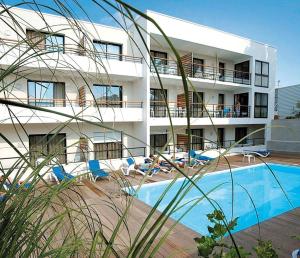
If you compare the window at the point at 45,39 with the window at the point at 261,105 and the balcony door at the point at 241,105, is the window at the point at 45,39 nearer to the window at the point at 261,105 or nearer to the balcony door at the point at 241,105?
the balcony door at the point at 241,105

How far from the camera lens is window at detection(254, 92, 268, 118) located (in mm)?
17672

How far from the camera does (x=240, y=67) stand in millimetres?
18250

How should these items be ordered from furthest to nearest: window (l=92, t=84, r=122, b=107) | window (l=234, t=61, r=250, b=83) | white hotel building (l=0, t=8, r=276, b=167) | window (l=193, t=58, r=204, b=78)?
window (l=234, t=61, r=250, b=83)
window (l=193, t=58, r=204, b=78)
white hotel building (l=0, t=8, r=276, b=167)
window (l=92, t=84, r=122, b=107)

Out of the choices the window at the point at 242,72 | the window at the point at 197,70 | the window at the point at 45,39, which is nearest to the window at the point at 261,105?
the window at the point at 242,72

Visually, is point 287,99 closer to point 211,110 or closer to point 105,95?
point 211,110

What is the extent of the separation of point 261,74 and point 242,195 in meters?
12.9

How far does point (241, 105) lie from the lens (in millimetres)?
16875

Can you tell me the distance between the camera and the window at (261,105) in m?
17.7

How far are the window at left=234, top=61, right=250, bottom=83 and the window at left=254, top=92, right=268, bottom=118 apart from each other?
1527 millimetres

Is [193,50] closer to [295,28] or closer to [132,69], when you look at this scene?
[132,69]

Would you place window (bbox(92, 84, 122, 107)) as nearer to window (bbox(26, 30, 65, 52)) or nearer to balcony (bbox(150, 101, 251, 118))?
window (bbox(26, 30, 65, 52))

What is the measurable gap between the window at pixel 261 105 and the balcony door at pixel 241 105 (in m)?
0.68

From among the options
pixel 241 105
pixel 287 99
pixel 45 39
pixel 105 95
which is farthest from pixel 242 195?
pixel 287 99

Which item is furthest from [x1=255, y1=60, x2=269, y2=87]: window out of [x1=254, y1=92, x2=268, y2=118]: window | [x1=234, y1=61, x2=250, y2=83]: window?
[x1=254, y1=92, x2=268, y2=118]: window
